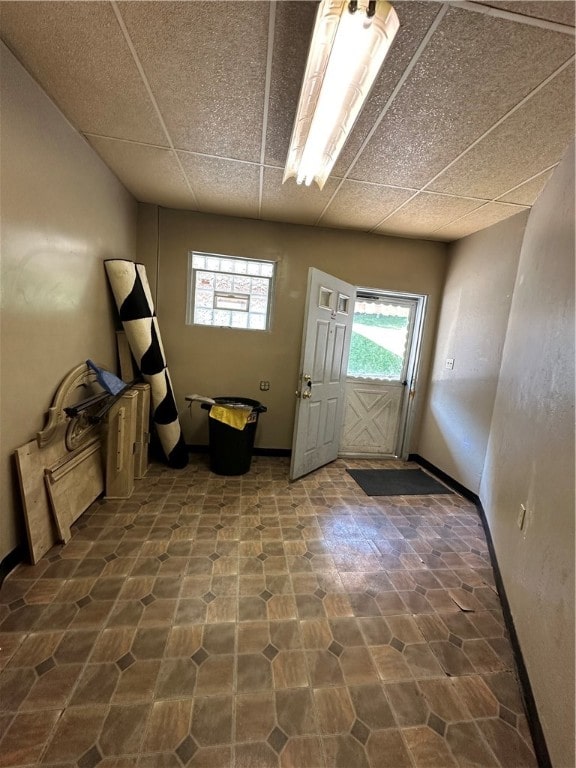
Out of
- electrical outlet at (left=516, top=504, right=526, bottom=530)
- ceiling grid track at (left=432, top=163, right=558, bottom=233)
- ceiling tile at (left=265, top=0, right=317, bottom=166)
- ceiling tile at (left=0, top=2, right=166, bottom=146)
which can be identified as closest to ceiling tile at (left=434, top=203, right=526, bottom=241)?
ceiling grid track at (left=432, top=163, right=558, bottom=233)

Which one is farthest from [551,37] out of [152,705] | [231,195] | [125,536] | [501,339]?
[125,536]

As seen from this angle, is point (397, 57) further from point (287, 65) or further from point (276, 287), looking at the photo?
point (276, 287)

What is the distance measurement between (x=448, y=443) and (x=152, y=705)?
3.19 meters

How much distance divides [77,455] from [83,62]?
2252 mm

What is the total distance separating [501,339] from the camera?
2.62m

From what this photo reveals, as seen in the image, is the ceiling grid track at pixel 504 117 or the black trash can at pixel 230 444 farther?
the black trash can at pixel 230 444

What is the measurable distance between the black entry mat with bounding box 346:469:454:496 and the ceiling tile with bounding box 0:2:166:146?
11.0ft

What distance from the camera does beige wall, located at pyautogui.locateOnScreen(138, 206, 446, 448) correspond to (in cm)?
316

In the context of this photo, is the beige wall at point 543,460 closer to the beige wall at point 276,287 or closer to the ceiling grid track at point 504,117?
the ceiling grid track at point 504,117

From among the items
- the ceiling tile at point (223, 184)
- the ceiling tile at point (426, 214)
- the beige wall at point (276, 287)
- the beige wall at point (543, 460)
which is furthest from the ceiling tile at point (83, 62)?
the beige wall at point (543, 460)

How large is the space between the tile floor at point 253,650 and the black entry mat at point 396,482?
704 mm

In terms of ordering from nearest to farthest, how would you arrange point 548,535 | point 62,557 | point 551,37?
point 551,37, point 548,535, point 62,557

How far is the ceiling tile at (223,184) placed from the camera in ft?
7.09

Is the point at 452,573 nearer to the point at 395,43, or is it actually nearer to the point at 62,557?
the point at 62,557
